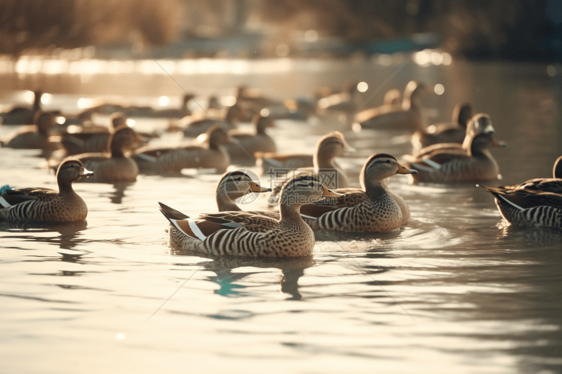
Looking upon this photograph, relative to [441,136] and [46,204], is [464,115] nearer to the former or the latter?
[441,136]

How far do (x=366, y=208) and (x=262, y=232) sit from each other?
7.10 ft

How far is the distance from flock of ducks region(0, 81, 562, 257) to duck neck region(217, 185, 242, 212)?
Answer: 13 millimetres

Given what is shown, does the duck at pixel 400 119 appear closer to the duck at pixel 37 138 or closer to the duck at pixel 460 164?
the duck at pixel 460 164

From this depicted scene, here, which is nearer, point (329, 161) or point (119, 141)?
point (329, 161)

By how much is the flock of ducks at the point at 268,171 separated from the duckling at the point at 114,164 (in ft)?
0.06

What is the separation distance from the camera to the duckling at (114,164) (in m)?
15.9

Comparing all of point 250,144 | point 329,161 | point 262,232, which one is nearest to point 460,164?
point 329,161

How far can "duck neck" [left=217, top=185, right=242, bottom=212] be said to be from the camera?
11.2 metres

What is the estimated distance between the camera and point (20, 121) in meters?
25.2

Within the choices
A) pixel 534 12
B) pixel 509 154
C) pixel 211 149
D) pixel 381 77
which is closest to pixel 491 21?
pixel 534 12

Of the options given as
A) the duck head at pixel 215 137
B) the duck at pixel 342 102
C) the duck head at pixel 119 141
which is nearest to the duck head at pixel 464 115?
the duck head at pixel 215 137

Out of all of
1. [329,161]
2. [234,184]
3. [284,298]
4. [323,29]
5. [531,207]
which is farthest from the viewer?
[323,29]

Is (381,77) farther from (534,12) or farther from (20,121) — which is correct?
(20,121)

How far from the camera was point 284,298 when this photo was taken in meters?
8.20
